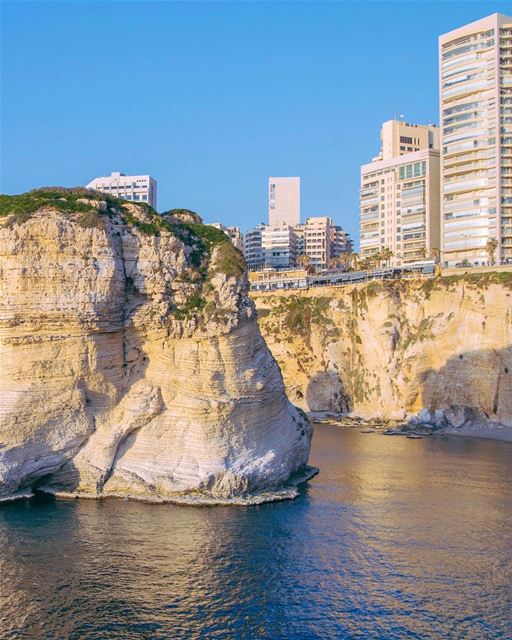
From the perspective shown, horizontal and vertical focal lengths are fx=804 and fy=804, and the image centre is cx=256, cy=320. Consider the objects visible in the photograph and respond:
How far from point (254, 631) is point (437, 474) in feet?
87.5

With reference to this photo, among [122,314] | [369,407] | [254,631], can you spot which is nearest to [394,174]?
[369,407]

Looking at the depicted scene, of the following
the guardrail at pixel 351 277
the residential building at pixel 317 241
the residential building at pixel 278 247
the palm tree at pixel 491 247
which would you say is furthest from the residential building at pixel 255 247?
the palm tree at pixel 491 247

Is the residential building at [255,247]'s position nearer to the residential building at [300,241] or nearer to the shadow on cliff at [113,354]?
the residential building at [300,241]

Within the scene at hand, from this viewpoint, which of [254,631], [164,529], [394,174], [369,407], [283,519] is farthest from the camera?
[394,174]

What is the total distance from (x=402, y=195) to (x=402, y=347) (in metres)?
37.6

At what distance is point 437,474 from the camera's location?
157ft

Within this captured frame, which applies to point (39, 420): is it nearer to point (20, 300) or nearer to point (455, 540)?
point (20, 300)

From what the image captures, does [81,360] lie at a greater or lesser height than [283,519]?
greater

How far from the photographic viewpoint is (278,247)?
504 feet

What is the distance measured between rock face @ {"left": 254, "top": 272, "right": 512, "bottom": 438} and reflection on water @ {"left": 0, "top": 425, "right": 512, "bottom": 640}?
2991 cm

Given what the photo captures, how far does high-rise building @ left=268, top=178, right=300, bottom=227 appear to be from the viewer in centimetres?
17600

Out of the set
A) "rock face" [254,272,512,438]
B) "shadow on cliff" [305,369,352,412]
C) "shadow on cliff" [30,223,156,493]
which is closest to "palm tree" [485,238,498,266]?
"rock face" [254,272,512,438]

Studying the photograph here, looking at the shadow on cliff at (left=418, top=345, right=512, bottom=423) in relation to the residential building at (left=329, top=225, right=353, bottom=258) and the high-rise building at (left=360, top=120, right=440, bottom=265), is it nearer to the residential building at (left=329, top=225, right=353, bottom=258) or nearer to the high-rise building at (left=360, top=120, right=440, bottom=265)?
the high-rise building at (left=360, top=120, right=440, bottom=265)

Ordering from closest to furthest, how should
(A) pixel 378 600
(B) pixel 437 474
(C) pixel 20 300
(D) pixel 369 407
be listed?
(A) pixel 378 600, (C) pixel 20 300, (B) pixel 437 474, (D) pixel 369 407
